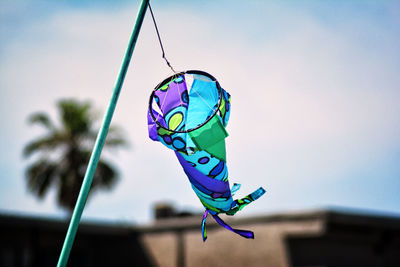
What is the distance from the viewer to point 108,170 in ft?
58.6

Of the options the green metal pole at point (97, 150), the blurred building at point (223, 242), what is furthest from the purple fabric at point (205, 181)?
the blurred building at point (223, 242)

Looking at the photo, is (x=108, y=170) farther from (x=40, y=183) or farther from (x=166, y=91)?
(x=166, y=91)

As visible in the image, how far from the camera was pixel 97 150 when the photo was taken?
3016 mm

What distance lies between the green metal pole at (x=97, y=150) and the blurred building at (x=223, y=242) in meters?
7.88

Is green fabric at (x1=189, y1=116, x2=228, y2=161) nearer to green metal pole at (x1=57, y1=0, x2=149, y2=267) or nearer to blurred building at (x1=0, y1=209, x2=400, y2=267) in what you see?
green metal pole at (x1=57, y1=0, x2=149, y2=267)

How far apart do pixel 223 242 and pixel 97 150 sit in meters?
9.45

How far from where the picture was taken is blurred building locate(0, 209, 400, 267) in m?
10.9

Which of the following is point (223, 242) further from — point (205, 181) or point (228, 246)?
point (205, 181)

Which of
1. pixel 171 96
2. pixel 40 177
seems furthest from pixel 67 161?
pixel 171 96

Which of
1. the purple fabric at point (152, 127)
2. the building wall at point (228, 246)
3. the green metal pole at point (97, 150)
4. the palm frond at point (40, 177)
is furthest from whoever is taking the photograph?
the palm frond at point (40, 177)

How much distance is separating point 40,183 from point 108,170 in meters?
2.82

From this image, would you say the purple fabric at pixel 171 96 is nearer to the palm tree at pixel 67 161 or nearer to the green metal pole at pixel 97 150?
the green metal pole at pixel 97 150

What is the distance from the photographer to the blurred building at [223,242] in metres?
10.9

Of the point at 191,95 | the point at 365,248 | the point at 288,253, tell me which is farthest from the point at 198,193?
the point at 365,248
